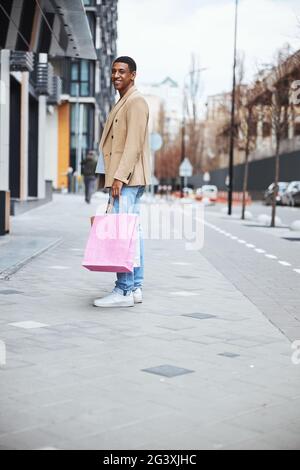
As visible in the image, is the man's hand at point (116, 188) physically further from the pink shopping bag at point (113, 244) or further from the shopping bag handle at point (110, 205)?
the pink shopping bag at point (113, 244)

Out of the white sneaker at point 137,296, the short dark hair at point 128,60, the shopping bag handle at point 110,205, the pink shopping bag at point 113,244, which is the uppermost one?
the short dark hair at point 128,60

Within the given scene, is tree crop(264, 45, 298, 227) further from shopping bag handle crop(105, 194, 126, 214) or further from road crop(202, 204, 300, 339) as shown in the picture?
shopping bag handle crop(105, 194, 126, 214)

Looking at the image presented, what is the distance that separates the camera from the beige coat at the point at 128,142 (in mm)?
7391

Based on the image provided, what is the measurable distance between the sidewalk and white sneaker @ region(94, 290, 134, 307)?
3.9 inches

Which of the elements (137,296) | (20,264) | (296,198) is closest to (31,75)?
(20,264)

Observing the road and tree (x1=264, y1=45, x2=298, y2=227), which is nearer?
the road

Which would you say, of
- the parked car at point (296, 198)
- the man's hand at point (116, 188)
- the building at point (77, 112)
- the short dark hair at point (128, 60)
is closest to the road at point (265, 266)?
the man's hand at point (116, 188)

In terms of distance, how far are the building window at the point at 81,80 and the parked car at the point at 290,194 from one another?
2708 centimetres

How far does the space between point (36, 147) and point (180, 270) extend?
71.8 ft

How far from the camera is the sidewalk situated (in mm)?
3760

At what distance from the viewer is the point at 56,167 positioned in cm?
7194

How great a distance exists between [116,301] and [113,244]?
57 centimetres

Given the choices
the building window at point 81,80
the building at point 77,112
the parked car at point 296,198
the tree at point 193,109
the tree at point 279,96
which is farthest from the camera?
the tree at point 193,109

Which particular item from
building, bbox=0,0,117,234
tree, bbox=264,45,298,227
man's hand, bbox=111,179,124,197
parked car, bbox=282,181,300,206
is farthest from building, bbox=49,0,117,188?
man's hand, bbox=111,179,124,197
